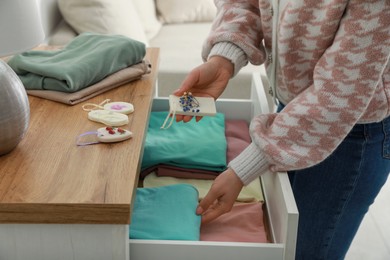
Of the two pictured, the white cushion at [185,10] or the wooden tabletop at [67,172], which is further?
the white cushion at [185,10]

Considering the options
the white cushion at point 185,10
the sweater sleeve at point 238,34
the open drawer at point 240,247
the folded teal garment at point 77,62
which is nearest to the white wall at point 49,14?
the white cushion at point 185,10

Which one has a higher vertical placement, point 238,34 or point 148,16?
point 238,34

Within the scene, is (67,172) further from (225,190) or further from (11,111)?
(225,190)

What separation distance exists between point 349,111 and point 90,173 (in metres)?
0.44

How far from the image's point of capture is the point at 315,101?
0.91 metres

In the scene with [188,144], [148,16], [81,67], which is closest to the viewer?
[81,67]

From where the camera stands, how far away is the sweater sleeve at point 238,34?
1.17 m

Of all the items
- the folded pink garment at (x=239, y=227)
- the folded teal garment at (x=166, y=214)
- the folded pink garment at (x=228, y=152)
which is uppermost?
the folded teal garment at (x=166, y=214)

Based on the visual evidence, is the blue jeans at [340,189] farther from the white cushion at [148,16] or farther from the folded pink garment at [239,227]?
the white cushion at [148,16]

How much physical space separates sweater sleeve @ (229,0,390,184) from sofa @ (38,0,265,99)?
148 centimetres

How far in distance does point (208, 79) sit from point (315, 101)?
33cm

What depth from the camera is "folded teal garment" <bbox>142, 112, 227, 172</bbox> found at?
4.59 ft

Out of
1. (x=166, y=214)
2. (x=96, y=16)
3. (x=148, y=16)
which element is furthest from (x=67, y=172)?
(x=148, y=16)

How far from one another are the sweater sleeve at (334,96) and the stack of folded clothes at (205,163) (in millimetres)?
225
